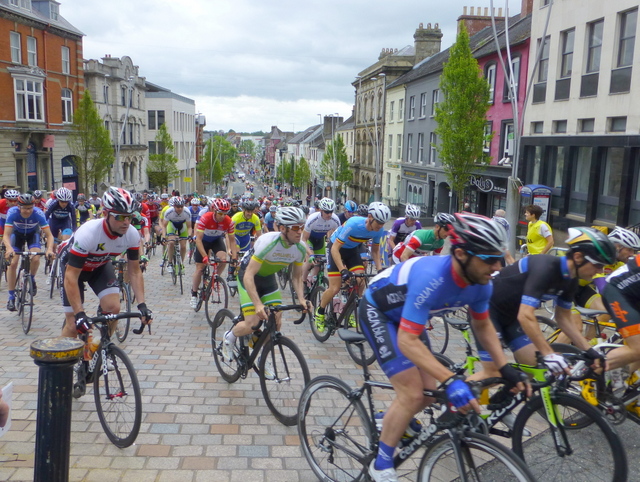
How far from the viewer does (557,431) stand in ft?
12.5

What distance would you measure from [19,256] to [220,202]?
3.25 m

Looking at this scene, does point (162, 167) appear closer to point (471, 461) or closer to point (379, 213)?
point (379, 213)

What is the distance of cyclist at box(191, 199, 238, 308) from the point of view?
941 centimetres

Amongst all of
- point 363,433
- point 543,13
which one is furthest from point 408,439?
point 543,13

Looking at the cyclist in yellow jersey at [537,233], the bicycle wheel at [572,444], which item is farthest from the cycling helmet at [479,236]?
the cyclist in yellow jersey at [537,233]

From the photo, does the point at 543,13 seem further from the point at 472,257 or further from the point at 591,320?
the point at 472,257

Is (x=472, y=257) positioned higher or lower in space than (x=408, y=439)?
higher

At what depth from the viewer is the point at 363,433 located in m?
3.88

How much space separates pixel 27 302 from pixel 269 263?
4593 millimetres

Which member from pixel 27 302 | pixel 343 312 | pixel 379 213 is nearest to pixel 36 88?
pixel 27 302

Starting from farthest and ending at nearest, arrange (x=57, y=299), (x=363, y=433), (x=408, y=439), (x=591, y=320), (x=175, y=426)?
1. (x=57, y=299)
2. (x=591, y=320)
3. (x=175, y=426)
4. (x=363, y=433)
5. (x=408, y=439)

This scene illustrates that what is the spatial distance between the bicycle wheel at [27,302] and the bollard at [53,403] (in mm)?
5341

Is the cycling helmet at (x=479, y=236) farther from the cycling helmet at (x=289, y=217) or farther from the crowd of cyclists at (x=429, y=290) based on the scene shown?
the cycling helmet at (x=289, y=217)

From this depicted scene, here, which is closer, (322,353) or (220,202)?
(322,353)
